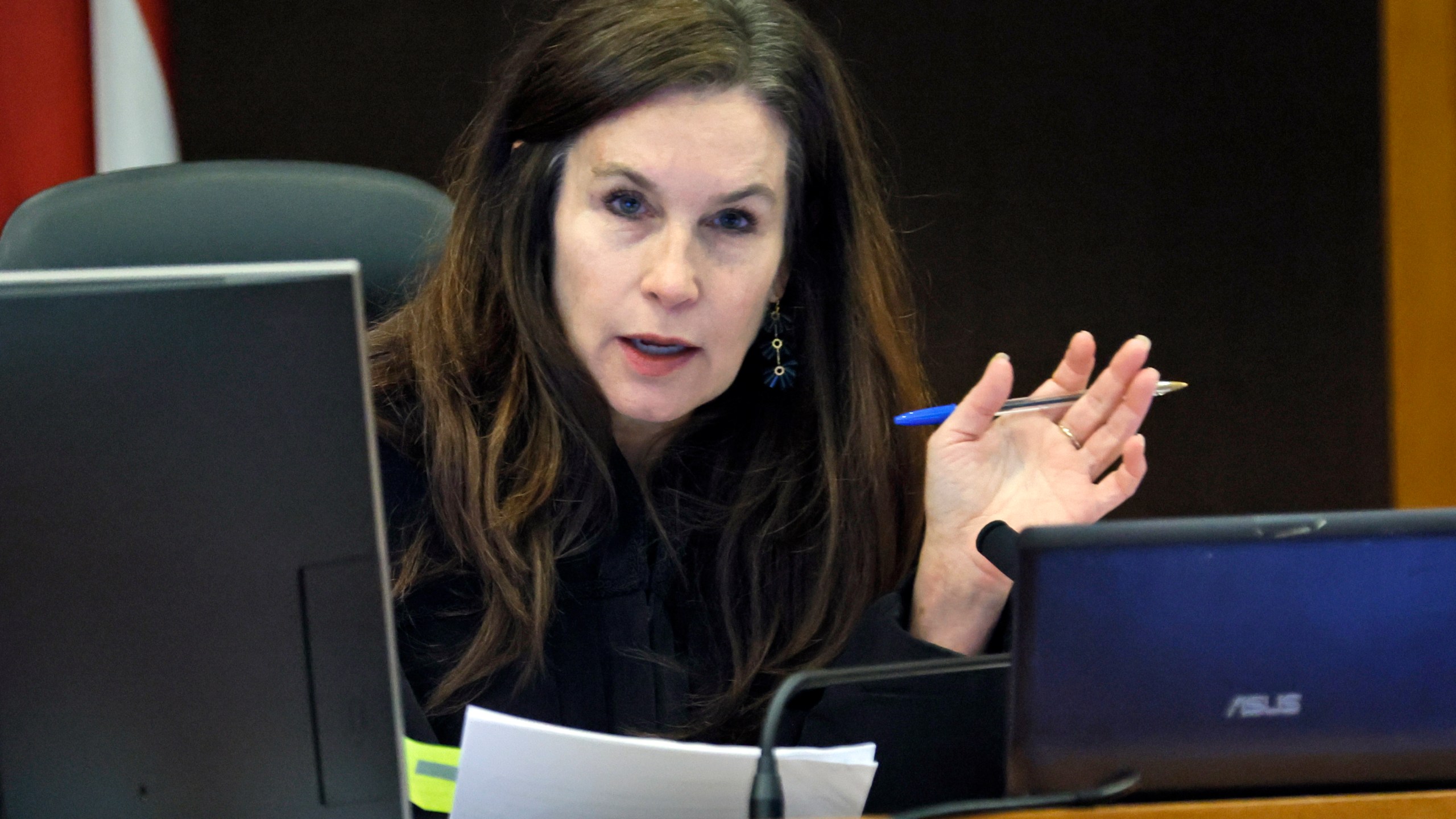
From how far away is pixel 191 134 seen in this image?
227 centimetres

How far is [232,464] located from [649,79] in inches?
28.4

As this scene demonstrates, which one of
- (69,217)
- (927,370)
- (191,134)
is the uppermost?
(191,134)

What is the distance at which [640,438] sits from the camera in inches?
58.1

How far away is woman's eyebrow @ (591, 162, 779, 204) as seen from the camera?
4.16ft

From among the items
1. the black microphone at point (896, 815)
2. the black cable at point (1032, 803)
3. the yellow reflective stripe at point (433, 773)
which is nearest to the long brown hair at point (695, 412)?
the yellow reflective stripe at point (433, 773)

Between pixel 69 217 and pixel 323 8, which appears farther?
pixel 323 8

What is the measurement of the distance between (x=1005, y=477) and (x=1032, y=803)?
53 centimetres

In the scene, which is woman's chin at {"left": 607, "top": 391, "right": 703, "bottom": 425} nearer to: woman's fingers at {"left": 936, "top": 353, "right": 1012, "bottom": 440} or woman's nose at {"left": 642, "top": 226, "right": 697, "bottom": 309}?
woman's nose at {"left": 642, "top": 226, "right": 697, "bottom": 309}

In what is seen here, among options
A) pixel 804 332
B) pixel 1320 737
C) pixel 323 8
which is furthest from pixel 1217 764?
pixel 323 8

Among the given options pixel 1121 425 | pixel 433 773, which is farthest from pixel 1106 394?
pixel 433 773

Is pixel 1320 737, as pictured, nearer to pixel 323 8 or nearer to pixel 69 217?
pixel 69 217

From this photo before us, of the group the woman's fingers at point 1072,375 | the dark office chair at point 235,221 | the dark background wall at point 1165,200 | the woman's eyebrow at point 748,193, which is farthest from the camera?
the dark background wall at point 1165,200

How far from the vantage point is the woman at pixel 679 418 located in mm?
1224

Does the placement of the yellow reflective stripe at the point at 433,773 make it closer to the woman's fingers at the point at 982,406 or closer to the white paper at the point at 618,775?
the white paper at the point at 618,775
